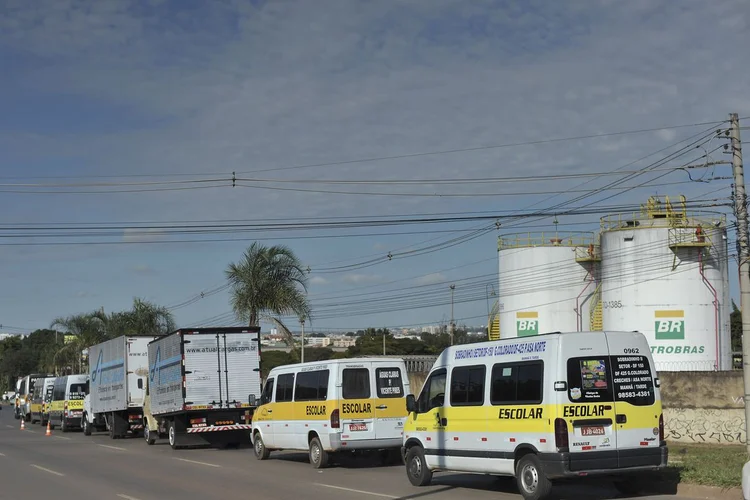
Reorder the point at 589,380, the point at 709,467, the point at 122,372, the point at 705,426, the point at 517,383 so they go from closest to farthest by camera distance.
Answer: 1. the point at 589,380
2. the point at 517,383
3. the point at 709,467
4. the point at 705,426
5. the point at 122,372

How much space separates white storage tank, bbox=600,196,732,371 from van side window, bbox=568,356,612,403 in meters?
22.1

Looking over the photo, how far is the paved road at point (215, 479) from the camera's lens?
1552 cm

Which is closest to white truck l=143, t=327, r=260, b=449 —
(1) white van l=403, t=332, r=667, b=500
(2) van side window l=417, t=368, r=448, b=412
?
(2) van side window l=417, t=368, r=448, b=412

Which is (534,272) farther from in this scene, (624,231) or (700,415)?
(700,415)

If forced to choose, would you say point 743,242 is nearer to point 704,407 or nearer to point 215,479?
point 704,407

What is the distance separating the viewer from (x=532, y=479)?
13.7 m

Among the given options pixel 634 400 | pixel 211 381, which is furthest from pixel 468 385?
pixel 211 381

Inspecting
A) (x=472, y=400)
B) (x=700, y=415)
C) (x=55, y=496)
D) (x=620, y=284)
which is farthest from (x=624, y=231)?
(x=55, y=496)

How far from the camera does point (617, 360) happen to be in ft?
45.1

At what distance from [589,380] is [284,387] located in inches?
400

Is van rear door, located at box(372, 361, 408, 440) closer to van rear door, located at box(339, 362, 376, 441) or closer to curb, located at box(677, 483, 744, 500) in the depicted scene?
van rear door, located at box(339, 362, 376, 441)

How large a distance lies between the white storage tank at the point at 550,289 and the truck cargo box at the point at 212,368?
1688 centimetres

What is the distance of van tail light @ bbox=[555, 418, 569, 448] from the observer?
1317 centimetres

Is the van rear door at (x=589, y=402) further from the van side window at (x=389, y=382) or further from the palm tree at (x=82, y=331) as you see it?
the palm tree at (x=82, y=331)
